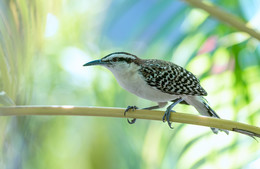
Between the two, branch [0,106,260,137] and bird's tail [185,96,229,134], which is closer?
branch [0,106,260,137]

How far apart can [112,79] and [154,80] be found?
1163 mm

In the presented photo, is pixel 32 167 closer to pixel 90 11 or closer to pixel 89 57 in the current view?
pixel 89 57

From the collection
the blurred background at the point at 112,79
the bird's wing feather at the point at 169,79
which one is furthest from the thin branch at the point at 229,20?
the blurred background at the point at 112,79

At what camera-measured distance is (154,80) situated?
42.6 inches

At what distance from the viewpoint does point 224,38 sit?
1.63 metres

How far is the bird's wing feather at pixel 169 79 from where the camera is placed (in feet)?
3.56

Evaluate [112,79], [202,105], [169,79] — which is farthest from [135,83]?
[112,79]

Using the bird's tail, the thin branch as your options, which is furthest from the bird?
the thin branch

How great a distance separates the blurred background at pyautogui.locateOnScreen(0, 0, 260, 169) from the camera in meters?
1.09

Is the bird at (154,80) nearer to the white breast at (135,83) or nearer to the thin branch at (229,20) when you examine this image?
the white breast at (135,83)

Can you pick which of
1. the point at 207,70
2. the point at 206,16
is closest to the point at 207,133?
the point at 207,70

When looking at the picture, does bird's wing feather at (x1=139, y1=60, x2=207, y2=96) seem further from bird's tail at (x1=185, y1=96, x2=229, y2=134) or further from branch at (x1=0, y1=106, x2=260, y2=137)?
branch at (x1=0, y1=106, x2=260, y2=137)

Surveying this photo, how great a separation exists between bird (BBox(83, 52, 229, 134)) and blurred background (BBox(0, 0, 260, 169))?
29 cm

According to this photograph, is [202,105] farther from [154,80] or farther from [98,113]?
[98,113]
